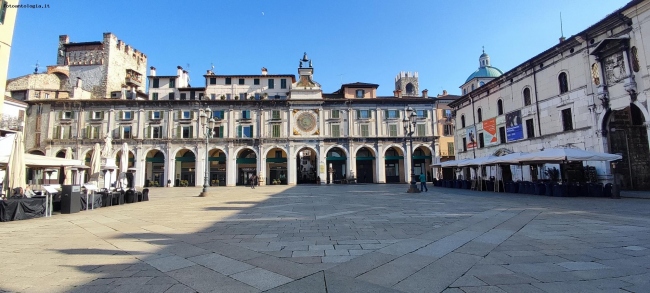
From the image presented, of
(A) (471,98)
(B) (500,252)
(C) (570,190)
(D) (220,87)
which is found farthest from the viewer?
(D) (220,87)

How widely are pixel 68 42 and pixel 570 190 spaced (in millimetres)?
64550

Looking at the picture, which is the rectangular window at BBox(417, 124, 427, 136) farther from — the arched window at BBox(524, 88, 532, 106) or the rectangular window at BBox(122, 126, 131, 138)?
the rectangular window at BBox(122, 126, 131, 138)

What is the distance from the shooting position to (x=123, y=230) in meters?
7.50

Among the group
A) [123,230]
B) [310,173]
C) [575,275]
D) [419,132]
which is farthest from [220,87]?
[575,275]

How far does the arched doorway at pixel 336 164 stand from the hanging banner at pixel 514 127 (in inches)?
741

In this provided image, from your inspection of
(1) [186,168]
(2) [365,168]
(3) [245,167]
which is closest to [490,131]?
(2) [365,168]

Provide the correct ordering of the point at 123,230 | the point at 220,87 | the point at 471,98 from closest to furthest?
the point at 123,230 < the point at 471,98 < the point at 220,87

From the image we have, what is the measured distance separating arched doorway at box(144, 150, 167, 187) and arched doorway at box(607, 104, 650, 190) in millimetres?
44008

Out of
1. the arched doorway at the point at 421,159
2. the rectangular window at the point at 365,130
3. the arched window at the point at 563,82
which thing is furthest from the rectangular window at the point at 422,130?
the arched window at the point at 563,82

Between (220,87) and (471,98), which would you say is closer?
(471,98)

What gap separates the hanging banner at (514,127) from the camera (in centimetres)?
2636

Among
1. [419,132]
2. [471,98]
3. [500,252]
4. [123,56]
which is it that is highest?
[123,56]

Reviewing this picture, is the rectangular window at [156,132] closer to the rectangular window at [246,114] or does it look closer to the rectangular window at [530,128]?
the rectangular window at [246,114]

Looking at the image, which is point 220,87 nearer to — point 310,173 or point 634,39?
point 310,173
